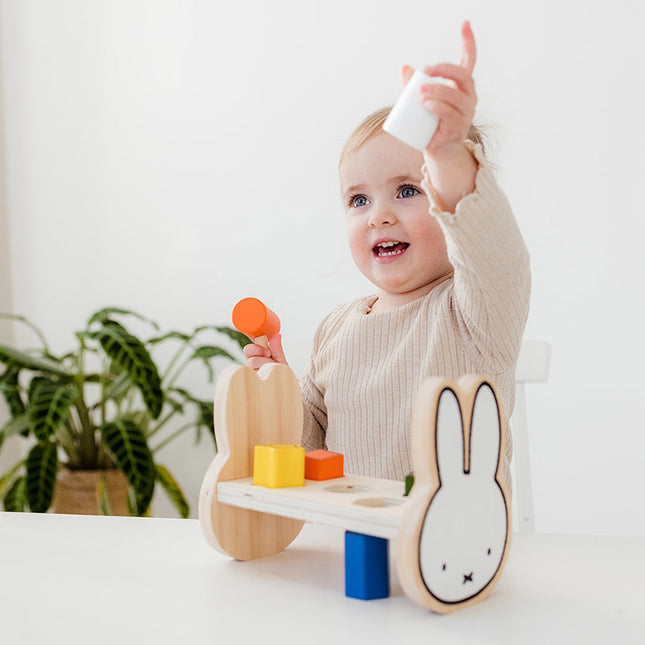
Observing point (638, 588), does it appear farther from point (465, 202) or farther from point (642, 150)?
point (642, 150)

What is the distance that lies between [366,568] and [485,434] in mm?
117

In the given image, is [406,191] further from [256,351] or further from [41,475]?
[41,475]

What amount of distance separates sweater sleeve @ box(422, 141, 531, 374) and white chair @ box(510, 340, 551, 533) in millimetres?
328

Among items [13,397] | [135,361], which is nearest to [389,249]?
[135,361]

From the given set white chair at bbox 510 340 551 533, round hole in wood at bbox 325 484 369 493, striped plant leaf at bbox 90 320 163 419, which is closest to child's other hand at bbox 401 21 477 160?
round hole in wood at bbox 325 484 369 493

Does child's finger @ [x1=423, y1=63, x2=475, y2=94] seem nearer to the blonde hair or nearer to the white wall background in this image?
the blonde hair

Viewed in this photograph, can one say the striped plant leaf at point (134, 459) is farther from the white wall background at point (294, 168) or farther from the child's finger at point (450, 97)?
the child's finger at point (450, 97)

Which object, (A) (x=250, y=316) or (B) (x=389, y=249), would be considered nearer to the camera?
(A) (x=250, y=316)

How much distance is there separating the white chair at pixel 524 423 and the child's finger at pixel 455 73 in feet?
2.04

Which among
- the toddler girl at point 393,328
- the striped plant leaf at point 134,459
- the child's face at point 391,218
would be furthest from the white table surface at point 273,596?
the striped plant leaf at point 134,459

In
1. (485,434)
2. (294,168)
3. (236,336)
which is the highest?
(294,168)

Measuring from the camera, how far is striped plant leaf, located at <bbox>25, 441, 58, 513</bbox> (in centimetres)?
174

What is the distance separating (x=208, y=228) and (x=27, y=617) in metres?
1.75

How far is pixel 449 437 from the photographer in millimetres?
491
